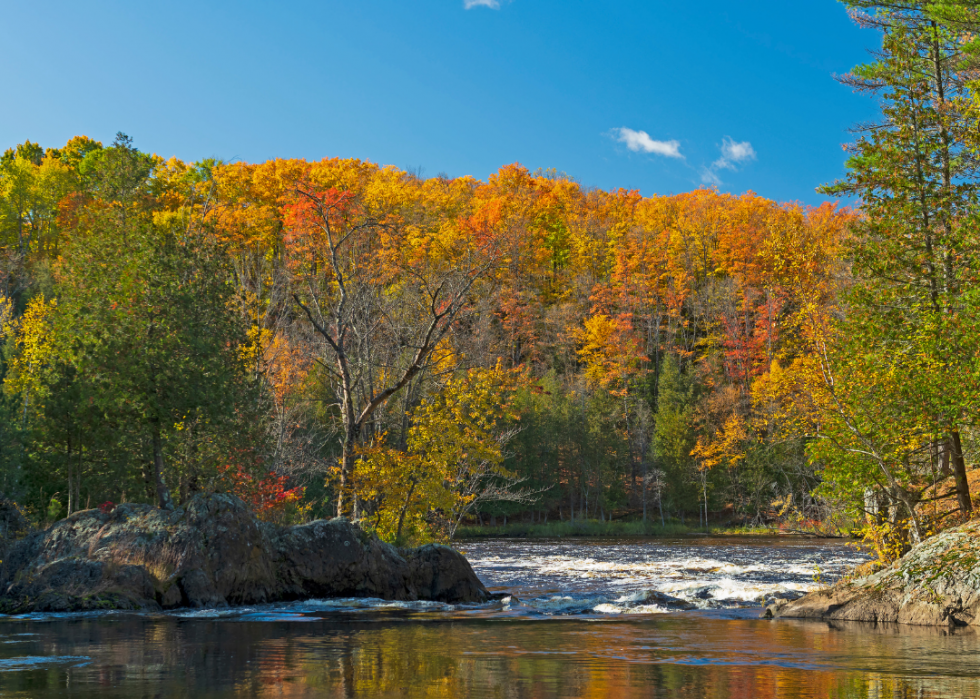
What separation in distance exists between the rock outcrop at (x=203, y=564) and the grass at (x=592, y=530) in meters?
31.9

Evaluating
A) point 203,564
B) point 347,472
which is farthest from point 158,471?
point 203,564

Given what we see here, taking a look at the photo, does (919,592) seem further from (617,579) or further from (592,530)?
(592,530)

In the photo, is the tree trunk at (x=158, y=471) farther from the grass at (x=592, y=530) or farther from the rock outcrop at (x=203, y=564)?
the grass at (x=592, y=530)

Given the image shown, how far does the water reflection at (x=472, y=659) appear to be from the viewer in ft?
23.0

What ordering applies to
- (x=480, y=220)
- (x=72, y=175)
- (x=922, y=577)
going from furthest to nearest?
(x=72, y=175) < (x=480, y=220) < (x=922, y=577)

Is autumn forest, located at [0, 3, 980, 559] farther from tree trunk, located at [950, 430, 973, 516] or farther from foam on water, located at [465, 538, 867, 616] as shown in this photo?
foam on water, located at [465, 538, 867, 616]

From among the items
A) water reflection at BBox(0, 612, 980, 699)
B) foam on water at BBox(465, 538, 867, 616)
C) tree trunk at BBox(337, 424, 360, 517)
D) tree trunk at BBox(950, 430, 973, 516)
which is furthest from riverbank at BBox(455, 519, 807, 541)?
water reflection at BBox(0, 612, 980, 699)

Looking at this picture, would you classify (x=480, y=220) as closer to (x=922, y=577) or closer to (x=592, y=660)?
(x=922, y=577)

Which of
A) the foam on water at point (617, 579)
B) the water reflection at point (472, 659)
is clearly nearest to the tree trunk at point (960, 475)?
the foam on water at point (617, 579)

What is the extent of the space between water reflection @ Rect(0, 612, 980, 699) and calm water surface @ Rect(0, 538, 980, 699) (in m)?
0.02

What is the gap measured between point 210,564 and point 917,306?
1431cm

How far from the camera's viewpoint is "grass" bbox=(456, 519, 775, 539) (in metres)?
50.7

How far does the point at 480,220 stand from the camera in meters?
61.4

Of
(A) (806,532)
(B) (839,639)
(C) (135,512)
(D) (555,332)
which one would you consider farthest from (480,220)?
(B) (839,639)
